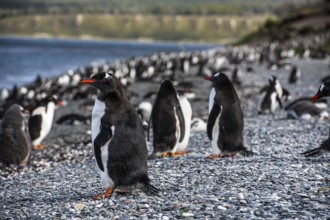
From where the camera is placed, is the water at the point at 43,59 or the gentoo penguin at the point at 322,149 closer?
the gentoo penguin at the point at 322,149

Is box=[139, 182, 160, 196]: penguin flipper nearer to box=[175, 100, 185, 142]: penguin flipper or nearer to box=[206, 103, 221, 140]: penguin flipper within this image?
box=[206, 103, 221, 140]: penguin flipper

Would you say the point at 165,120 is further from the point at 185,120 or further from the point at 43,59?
the point at 43,59

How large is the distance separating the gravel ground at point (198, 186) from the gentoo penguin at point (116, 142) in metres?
0.16

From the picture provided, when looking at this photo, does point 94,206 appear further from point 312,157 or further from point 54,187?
point 312,157

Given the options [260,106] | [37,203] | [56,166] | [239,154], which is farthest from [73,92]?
[37,203]

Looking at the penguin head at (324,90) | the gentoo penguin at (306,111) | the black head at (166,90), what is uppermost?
the black head at (166,90)

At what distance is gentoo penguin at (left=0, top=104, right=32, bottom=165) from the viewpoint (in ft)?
32.1

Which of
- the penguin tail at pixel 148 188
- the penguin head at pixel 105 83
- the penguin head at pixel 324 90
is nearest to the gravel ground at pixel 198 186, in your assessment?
the penguin tail at pixel 148 188

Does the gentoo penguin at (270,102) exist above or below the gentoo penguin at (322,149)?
above

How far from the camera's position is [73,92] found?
74.1ft

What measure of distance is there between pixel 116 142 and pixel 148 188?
620mm

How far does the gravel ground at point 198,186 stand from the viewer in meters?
5.76

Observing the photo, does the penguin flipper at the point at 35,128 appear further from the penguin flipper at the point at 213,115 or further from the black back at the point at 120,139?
the black back at the point at 120,139

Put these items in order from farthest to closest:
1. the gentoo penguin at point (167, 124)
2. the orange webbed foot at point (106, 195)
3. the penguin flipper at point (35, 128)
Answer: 1. the penguin flipper at point (35, 128)
2. the gentoo penguin at point (167, 124)
3. the orange webbed foot at point (106, 195)
